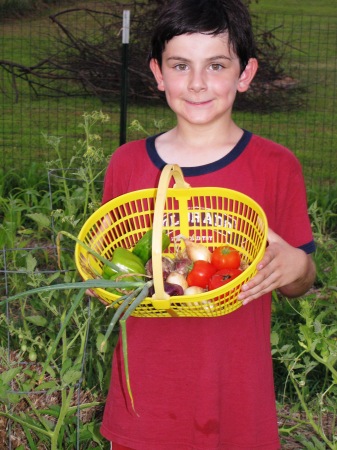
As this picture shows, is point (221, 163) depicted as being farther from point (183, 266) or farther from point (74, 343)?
point (74, 343)

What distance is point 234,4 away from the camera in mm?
2266

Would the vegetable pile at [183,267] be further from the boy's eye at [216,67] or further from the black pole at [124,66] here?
the black pole at [124,66]

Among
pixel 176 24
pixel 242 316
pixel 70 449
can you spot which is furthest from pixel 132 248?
pixel 70 449

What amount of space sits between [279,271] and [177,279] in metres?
0.21

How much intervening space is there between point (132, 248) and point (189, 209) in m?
0.17

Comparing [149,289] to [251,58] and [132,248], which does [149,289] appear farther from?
[251,58]

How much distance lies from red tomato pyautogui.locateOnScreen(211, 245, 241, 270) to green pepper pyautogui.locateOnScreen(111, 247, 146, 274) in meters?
0.16

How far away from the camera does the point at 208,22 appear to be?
85.0 inches

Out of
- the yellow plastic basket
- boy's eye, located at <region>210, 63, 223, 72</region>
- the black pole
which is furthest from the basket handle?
the black pole

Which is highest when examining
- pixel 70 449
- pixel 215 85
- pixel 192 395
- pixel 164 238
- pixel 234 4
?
pixel 234 4

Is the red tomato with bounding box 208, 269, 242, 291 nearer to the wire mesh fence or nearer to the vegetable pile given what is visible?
the vegetable pile

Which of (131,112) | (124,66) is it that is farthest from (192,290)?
(131,112)

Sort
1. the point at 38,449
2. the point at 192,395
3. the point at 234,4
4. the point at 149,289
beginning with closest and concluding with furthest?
the point at 149,289 < the point at 192,395 < the point at 234,4 < the point at 38,449

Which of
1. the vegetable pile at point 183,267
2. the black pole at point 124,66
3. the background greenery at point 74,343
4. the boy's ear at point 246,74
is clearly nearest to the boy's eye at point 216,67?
the boy's ear at point 246,74
